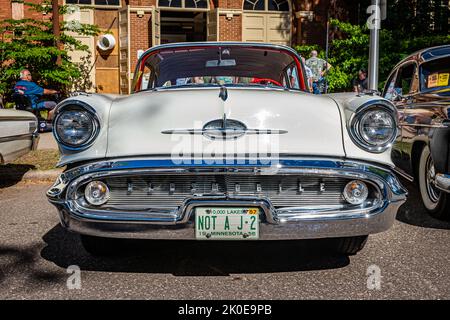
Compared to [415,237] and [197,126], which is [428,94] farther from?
[197,126]

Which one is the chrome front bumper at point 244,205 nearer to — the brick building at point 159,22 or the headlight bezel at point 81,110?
the headlight bezel at point 81,110

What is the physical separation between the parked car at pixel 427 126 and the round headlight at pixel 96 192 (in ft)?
8.16

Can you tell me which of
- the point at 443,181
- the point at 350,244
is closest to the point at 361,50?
the point at 443,181

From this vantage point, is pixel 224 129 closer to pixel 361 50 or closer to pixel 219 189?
pixel 219 189

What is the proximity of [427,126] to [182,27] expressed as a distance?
1788 cm

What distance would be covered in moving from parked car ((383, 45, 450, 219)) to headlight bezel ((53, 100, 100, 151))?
2.53 m

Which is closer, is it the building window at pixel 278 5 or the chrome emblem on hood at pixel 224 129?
the chrome emblem on hood at pixel 224 129

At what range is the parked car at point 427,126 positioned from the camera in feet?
12.6

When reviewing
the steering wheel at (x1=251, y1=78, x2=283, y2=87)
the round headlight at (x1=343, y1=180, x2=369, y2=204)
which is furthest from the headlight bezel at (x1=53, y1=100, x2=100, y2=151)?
the steering wheel at (x1=251, y1=78, x2=283, y2=87)

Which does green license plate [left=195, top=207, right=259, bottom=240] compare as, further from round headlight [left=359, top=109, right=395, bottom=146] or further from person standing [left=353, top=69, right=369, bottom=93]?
person standing [left=353, top=69, right=369, bottom=93]

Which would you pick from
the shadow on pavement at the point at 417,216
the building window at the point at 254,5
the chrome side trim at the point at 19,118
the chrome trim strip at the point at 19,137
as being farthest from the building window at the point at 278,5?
the shadow on pavement at the point at 417,216

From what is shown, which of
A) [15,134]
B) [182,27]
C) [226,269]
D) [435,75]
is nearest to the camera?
[226,269]

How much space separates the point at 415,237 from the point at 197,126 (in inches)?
79.8

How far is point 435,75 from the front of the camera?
475 centimetres
